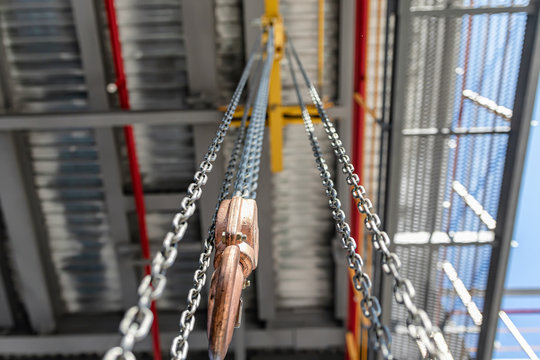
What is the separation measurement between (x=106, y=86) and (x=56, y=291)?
3.87 m

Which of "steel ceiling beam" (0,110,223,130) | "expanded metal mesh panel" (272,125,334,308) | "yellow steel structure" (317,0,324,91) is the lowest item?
"expanded metal mesh panel" (272,125,334,308)

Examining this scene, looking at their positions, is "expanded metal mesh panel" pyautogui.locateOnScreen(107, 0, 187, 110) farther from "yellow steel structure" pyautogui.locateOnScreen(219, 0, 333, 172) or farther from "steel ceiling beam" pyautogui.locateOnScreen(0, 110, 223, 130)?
"yellow steel structure" pyautogui.locateOnScreen(219, 0, 333, 172)

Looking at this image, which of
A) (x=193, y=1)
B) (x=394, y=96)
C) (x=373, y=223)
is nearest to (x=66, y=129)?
(x=193, y=1)

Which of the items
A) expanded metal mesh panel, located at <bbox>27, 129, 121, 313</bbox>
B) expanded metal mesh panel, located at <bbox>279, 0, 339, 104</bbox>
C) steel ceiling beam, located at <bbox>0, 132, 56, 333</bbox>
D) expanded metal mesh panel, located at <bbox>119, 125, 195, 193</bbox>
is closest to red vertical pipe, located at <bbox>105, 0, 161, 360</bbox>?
expanded metal mesh panel, located at <bbox>119, 125, 195, 193</bbox>

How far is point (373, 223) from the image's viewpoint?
186 centimetres

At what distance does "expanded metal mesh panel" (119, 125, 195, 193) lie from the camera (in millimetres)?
6757

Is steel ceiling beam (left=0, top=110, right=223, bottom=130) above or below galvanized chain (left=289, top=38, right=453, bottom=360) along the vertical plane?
below

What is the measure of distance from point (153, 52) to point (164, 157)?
1668 mm

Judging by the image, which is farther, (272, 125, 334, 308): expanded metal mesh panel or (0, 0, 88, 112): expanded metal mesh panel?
(272, 125, 334, 308): expanded metal mesh panel

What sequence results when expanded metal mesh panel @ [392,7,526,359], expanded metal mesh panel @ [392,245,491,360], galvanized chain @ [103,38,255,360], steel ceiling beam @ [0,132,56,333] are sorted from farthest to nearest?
steel ceiling beam @ [0,132,56,333] < expanded metal mesh panel @ [392,245,491,360] < expanded metal mesh panel @ [392,7,526,359] < galvanized chain @ [103,38,255,360]

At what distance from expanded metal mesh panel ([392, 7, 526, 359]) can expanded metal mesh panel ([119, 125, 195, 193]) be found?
12.2ft

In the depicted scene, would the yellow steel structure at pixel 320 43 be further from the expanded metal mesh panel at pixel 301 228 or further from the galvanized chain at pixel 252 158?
the galvanized chain at pixel 252 158

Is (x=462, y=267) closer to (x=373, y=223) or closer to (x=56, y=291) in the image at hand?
(x=373, y=223)

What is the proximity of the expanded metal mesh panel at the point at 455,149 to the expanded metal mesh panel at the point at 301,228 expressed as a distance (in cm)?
246
